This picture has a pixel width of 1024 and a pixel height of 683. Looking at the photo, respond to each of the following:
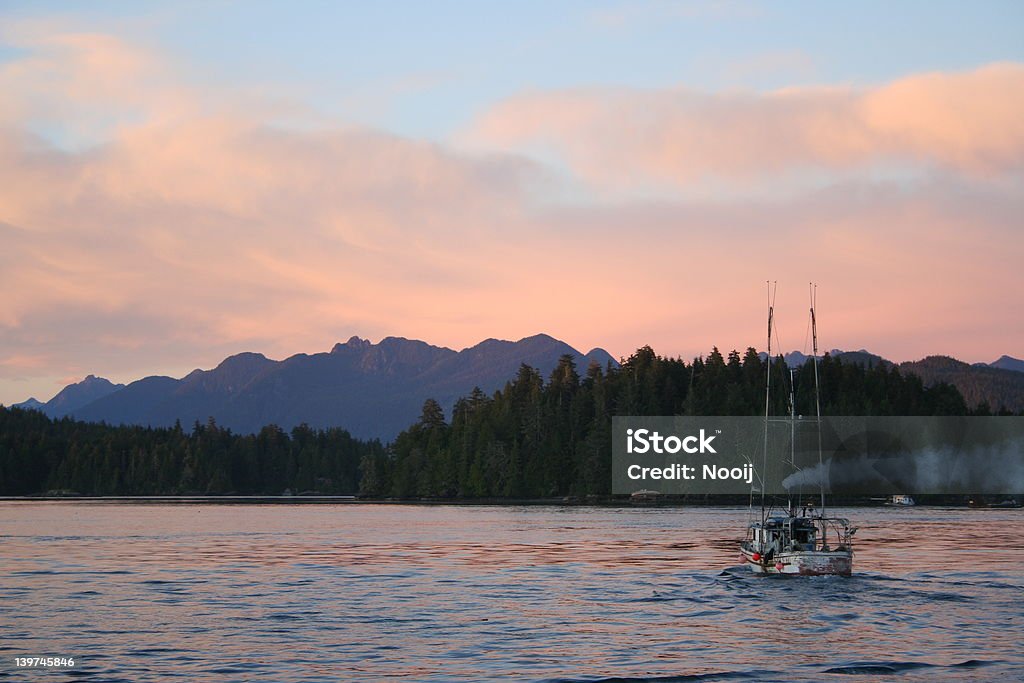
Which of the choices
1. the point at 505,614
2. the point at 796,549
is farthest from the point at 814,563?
the point at 505,614

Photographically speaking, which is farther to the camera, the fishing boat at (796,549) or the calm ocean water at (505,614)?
the fishing boat at (796,549)

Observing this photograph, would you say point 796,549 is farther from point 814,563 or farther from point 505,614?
point 505,614

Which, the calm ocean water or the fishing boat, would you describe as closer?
the calm ocean water

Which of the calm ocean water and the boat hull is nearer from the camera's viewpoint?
the calm ocean water

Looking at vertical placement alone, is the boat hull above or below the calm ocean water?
above

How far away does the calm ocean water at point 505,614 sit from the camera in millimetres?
51312

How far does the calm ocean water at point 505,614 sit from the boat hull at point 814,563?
0.90m

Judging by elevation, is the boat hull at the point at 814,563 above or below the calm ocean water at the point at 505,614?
above

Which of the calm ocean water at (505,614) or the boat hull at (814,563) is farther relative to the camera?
the boat hull at (814,563)

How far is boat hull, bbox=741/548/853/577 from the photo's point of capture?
279ft

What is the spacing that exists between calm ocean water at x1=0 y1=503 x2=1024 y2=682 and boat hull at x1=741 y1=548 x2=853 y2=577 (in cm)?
90

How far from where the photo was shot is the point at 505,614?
68938 mm

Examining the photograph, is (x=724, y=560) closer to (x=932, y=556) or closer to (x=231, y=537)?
(x=932, y=556)

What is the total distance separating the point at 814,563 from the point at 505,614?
1083 inches
